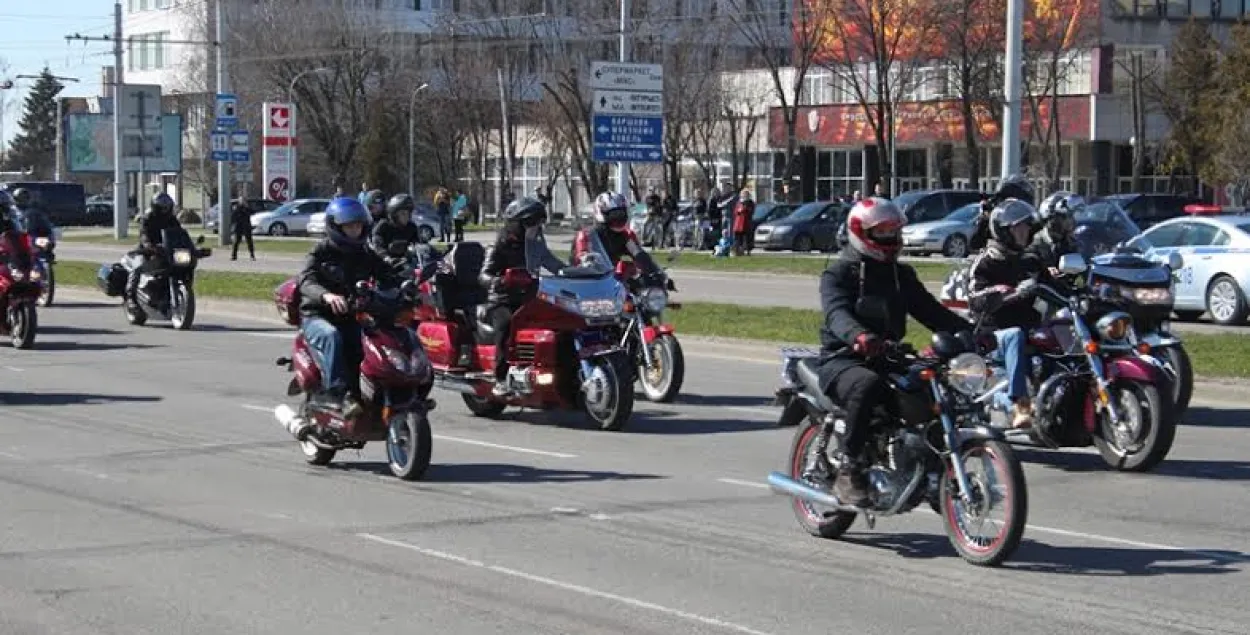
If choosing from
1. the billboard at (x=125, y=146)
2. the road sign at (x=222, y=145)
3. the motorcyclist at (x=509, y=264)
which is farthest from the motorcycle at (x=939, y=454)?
the billboard at (x=125, y=146)

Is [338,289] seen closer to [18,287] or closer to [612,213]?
[612,213]

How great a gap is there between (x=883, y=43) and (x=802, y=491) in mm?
54850

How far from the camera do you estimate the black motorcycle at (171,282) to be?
25531 millimetres

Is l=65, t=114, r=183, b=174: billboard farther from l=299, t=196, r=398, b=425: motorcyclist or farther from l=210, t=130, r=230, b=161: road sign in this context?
l=299, t=196, r=398, b=425: motorcyclist

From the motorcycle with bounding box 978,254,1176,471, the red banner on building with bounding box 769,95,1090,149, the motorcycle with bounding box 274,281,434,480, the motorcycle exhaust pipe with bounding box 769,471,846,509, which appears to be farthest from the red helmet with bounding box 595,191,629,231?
the red banner on building with bounding box 769,95,1090,149

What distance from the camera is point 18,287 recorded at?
842 inches

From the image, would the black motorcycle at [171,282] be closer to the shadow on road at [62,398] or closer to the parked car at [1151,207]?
the shadow on road at [62,398]

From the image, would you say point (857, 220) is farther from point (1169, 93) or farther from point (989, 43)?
point (1169, 93)

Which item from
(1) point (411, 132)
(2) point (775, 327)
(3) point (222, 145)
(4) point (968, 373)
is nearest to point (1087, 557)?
(4) point (968, 373)

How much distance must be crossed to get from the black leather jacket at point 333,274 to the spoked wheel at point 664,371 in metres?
4.53

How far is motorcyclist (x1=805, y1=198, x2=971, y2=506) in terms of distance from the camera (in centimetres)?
920

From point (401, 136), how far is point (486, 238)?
22.8 metres

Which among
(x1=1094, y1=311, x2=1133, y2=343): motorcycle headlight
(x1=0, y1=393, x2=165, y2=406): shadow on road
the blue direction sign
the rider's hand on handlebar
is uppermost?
the blue direction sign

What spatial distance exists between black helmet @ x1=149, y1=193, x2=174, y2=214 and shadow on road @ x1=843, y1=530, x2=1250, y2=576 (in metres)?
17.9
